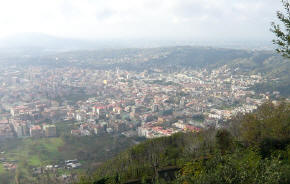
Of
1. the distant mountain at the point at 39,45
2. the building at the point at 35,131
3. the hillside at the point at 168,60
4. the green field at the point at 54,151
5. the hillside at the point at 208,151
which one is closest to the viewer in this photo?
the hillside at the point at 208,151

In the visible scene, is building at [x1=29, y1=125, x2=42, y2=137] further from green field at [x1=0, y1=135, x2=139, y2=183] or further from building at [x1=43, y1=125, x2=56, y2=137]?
green field at [x1=0, y1=135, x2=139, y2=183]

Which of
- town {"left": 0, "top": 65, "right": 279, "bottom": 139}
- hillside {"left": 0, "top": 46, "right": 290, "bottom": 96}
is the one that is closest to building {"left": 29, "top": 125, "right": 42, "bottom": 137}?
town {"left": 0, "top": 65, "right": 279, "bottom": 139}

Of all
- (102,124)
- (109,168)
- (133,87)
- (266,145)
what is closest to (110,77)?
(133,87)

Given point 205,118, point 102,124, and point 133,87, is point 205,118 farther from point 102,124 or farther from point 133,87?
point 133,87

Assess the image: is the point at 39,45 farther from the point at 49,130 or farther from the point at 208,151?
the point at 208,151

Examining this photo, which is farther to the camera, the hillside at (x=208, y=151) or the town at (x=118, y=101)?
the town at (x=118, y=101)

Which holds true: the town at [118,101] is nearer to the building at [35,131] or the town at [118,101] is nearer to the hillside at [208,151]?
the building at [35,131]

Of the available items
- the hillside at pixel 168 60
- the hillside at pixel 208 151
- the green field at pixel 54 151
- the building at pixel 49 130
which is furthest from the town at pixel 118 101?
the hillside at pixel 208 151

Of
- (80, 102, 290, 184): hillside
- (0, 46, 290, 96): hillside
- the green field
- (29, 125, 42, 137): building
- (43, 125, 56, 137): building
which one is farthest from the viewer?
(0, 46, 290, 96): hillside

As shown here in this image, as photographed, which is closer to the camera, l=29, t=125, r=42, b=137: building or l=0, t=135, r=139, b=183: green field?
l=0, t=135, r=139, b=183: green field

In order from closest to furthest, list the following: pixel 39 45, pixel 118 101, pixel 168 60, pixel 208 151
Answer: pixel 208 151, pixel 118 101, pixel 168 60, pixel 39 45

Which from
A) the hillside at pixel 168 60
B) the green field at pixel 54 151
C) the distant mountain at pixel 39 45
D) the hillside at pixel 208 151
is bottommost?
the green field at pixel 54 151

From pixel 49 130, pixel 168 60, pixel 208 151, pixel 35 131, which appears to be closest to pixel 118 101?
pixel 49 130
